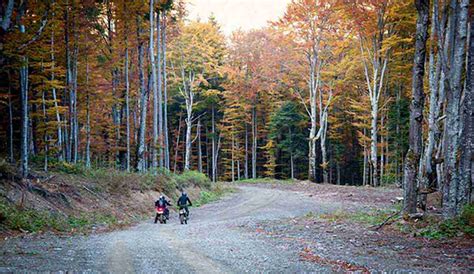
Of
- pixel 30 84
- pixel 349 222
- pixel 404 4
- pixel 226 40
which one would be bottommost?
pixel 349 222

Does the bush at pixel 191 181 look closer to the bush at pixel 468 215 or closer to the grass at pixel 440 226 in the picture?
the grass at pixel 440 226

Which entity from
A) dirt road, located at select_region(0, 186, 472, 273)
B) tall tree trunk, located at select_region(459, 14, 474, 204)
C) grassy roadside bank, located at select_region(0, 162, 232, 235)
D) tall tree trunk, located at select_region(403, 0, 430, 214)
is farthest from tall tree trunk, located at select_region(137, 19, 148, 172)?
tall tree trunk, located at select_region(459, 14, 474, 204)

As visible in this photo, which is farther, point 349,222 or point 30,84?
point 30,84

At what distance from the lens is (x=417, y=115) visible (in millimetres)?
11852

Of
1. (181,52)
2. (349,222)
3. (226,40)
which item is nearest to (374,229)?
(349,222)

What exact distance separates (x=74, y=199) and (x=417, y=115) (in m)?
12.5

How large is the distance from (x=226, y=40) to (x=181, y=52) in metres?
10.2

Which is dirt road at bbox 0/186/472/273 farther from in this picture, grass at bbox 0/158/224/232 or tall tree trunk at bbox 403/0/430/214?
tall tree trunk at bbox 403/0/430/214

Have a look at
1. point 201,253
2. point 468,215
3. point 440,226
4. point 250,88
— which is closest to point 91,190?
point 201,253

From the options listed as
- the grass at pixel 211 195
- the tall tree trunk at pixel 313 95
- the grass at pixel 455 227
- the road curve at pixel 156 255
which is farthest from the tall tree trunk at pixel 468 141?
the tall tree trunk at pixel 313 95

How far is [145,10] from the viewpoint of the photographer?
2306 cm

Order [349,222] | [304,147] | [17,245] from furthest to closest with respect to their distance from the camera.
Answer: [304,147] → [349,222] → [17,245]

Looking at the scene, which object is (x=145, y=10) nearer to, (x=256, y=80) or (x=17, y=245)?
(x=17, y=245)

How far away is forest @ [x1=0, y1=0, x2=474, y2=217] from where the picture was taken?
11969mm
